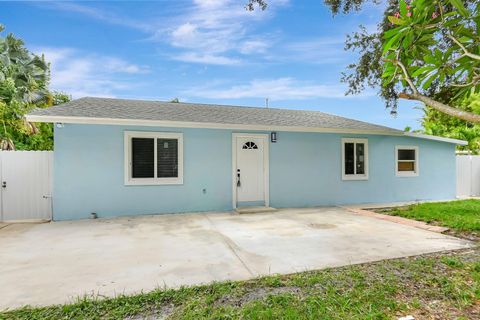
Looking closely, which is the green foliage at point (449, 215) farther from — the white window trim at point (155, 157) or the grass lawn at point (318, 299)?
the white window trim at point (155, 157)

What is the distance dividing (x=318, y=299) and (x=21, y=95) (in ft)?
57.5

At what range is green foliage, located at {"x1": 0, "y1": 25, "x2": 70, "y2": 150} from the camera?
11.0m

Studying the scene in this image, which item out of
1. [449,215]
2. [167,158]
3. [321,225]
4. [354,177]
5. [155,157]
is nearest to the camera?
[321,225]

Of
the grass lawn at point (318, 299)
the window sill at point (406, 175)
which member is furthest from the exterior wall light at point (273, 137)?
the grass lawn at point (318, 299)

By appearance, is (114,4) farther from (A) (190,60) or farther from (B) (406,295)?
(B) (406,295)

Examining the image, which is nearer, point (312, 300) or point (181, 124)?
point (312, 300)

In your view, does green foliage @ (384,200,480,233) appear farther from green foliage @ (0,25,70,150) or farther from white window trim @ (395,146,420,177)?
green foliage @ (0,25,70,150)

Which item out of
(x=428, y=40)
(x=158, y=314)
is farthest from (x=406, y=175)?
(x=158, y=314)

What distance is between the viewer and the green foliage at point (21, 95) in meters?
11.0

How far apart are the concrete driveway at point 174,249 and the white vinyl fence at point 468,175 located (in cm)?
839

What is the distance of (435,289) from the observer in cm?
336

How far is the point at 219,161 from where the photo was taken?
8.75m

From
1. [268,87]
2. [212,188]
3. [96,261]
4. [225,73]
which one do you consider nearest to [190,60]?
[225,73]

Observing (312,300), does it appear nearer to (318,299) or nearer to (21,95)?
(318,299)
